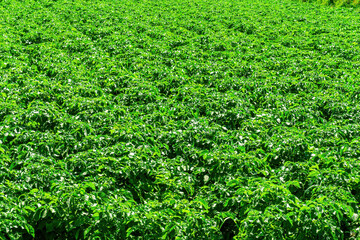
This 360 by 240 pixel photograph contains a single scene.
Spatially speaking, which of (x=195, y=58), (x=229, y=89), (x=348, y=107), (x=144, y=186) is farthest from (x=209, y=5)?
(x=144, y=186)

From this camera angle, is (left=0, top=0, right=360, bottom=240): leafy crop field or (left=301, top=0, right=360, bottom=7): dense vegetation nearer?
(left=0, top=0, right=360, bottom=240): leafy crop field

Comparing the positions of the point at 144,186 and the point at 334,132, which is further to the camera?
the point at 334,132

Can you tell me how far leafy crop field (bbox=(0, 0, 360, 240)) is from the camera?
4727 mm

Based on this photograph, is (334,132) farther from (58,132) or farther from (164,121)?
(58,132)

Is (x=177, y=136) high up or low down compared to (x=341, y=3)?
down

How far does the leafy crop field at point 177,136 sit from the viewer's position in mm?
4727

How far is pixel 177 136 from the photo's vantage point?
708 cm

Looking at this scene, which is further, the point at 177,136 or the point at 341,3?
the point at 341,3

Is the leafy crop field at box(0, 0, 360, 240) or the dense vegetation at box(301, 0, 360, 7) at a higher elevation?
the dense vegetation at box(301, 0, 360, 7)

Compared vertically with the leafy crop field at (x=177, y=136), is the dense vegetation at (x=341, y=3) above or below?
above

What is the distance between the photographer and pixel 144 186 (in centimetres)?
580

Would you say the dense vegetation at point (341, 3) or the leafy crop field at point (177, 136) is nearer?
the leafy crop field at point (177, 136)

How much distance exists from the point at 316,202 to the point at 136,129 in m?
3.65

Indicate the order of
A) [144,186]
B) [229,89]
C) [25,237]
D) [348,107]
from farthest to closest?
1. [229,89]
2. [348,107]
3. [144,186]
4. [25,237]
